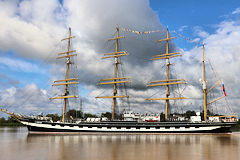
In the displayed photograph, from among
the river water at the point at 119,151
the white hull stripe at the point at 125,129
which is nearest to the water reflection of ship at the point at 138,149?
the river water at the point at 119,151

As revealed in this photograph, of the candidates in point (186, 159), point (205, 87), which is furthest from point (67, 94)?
point (186, 159)

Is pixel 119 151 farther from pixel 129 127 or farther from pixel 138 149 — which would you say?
pixel 129 127

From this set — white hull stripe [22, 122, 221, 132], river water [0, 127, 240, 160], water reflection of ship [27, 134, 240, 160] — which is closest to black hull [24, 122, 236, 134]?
white hull stripe [22, 122, 221, 132]

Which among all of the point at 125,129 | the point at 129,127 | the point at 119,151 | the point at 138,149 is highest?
the point at 119,151

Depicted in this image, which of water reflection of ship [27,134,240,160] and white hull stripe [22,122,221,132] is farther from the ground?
water reflection of ship [27,134,240,160]

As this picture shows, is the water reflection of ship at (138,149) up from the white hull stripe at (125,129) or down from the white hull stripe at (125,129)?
up

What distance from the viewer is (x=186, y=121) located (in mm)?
52531

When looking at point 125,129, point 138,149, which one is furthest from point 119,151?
point 125,129

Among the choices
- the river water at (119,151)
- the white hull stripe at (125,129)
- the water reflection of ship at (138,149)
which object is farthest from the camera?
the white hull stripe at (125,129)

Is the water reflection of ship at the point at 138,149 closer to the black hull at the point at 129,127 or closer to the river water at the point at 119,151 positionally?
the river water at the point at 119,151

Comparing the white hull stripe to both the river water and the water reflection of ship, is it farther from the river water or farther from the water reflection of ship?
the river water

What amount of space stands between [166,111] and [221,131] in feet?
50.0

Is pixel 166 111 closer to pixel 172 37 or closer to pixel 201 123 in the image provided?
pixel 201 123

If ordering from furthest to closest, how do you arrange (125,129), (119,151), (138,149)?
(125,129)
(138,149)
(119,151)
